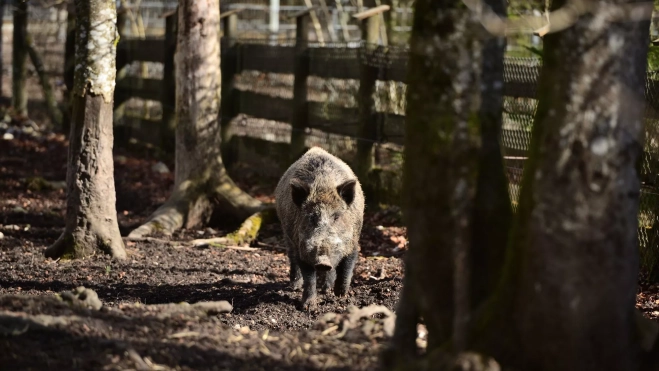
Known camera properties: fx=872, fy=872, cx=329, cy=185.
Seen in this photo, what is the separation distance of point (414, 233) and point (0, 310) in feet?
7.15

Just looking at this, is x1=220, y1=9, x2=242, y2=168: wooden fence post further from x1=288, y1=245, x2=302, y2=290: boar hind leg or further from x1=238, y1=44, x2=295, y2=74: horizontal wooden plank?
x1=288, y1=245, x2=302, y2=290: boar hind leg

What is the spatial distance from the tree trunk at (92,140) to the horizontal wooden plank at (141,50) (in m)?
7.26

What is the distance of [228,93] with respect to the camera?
12.7m

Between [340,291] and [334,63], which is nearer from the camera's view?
[340,291]

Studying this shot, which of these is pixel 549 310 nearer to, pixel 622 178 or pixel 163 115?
pixel 622 178

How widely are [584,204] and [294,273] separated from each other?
13.4ft

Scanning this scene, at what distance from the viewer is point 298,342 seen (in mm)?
4328

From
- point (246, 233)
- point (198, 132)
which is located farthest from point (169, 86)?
point (246, 233)

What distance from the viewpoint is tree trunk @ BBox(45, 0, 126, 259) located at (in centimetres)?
724

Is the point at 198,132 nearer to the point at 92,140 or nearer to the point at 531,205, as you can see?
the point at 92,140

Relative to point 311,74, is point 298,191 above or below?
below

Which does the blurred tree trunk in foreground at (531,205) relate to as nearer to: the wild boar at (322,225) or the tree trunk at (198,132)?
the wild boar at (322,225)

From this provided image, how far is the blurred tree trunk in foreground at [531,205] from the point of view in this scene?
11.0ft

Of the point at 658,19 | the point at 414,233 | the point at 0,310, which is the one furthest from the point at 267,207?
the point at 414,233
